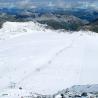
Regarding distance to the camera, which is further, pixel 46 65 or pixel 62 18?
pixel 62 18

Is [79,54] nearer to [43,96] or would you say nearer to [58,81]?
[58,81]

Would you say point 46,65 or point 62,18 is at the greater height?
point 46,65

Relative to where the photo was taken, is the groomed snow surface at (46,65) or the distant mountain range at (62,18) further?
the distant mountain range at (62,18)

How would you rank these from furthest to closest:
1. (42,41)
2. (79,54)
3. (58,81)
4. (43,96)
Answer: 1. (42,41)
2. (79,54)
3. (58,81)
4. (43,96)

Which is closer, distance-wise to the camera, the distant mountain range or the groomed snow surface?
the groomed snow surface

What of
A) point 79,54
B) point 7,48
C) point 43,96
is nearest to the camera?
point 43,96

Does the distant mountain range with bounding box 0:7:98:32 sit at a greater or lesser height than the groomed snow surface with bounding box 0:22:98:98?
lesser

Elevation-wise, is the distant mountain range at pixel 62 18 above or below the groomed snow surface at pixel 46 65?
below

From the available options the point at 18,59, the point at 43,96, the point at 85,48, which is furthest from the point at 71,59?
the point at 43,96
